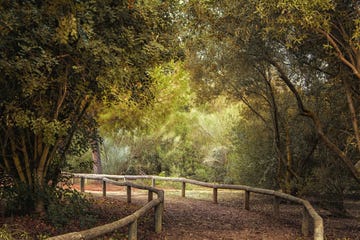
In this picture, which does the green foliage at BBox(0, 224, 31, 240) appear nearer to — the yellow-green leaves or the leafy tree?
the leafy tree

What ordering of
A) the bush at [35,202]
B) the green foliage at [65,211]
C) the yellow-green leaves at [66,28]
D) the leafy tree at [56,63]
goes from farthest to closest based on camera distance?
the bush at [35,202] < the green foliage at [65,211] < the leafy tree at [56,63] < the yellow-green leaves at [66,28]

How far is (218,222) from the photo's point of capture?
11367 mm

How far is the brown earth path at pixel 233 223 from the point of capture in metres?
9.66

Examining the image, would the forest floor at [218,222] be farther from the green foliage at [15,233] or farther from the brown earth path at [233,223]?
the green foliage at [15,233]

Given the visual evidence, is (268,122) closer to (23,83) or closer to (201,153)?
(23,83)

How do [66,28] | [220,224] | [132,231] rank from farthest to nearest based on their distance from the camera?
[220,224] → [132,231] → [66,28]

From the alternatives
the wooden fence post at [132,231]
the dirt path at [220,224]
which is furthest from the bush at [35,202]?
the dirt path at [220,224]

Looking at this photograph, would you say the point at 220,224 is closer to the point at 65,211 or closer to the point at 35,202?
the point at 65,211

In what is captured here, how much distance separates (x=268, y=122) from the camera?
16.7 m

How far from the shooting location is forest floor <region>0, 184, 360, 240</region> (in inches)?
369

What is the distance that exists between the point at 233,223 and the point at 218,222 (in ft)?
1.23

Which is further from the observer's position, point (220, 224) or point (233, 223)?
point (233, 223)

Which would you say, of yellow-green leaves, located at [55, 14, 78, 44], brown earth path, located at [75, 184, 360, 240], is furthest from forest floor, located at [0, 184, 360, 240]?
yellow-green leaves, located at [55, 14, 78, 44]

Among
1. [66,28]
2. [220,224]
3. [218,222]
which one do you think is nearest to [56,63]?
[66,28]
